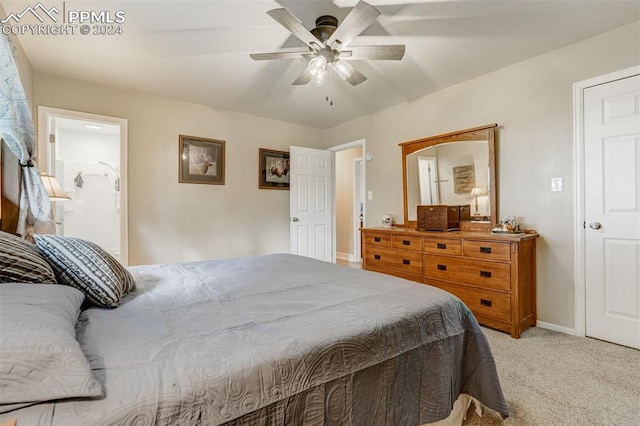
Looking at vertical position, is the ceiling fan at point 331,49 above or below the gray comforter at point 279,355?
above

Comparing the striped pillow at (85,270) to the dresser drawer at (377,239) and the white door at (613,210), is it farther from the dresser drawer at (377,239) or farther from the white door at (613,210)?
the white door at (613,210)

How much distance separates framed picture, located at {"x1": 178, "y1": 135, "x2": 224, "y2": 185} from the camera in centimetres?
376

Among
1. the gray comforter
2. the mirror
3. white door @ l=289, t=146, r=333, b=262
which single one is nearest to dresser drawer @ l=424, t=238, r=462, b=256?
the mirror

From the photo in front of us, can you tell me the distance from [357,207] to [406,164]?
2.53 metres

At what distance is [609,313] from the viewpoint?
2.37 metres

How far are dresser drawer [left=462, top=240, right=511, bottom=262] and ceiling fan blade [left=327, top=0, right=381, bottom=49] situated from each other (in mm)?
1978

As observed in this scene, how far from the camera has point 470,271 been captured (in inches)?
107

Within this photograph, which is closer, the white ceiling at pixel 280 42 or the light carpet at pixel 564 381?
the light carpet at pixel 564 381

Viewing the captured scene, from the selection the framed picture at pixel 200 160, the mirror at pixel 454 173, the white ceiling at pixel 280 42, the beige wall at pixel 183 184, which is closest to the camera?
the white ceiling at pixel 280 42

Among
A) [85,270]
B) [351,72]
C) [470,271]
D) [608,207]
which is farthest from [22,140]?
[608,207]

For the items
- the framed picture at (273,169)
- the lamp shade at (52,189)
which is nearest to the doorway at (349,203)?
the framed picture at (273,169)

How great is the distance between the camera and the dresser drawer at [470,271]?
2520 millimetres

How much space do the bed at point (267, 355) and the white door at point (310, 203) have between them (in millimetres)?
2874

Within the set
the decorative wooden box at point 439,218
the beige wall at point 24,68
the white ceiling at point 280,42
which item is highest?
the white ceiling at point 280,42
